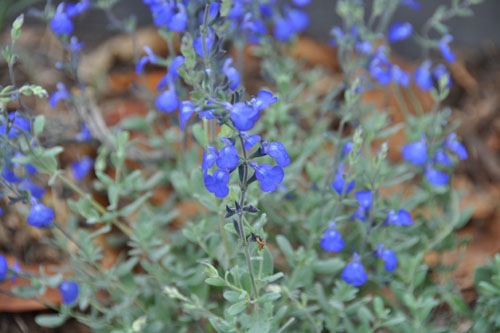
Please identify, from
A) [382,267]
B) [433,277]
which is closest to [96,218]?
[382,267]

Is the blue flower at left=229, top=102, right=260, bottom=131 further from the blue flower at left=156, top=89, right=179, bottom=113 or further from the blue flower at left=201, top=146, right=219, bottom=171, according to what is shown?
the blue flower at left=156, top=89, right=179, bottom=113

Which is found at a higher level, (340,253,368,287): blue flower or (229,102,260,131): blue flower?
(229,102,260,131): blue flower

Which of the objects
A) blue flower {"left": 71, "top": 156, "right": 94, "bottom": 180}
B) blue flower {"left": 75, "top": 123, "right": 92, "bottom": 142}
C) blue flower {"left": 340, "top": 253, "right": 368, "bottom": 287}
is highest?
blue flower {"left": 75, "top": 123, "right": 92, "bottom": 142}

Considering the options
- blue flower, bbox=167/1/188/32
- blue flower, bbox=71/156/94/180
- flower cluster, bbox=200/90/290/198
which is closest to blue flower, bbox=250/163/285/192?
flower cluster, bbox=200/90/290/198

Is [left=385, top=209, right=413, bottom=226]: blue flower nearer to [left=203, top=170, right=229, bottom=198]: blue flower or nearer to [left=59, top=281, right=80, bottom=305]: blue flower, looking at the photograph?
[left=203, top=170, right=229, bottom=198]: blue flower

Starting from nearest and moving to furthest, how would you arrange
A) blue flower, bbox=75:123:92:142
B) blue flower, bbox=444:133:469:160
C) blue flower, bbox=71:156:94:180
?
blue flower, bbox=444:133:469:160, blue flower, bbox=75:123:92:142, blue flower, bbox=71:156:94:180

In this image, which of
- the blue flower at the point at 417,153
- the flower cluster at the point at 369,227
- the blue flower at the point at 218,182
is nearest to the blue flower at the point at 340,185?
the flower cluster at the point at 369,227

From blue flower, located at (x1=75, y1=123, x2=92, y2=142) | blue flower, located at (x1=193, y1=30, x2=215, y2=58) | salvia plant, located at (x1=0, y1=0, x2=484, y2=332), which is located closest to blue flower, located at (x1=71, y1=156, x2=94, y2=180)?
salvia plant, located at (x1=0, y1=0, x2=484, y2=332)

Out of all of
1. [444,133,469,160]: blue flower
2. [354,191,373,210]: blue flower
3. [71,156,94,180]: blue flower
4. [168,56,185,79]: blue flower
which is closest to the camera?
[168,56,185,79]: blue flower

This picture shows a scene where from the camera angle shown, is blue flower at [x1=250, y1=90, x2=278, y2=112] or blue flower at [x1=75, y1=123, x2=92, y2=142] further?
blue flower at [x1=75, y1=123, x2=92, y2=142]
